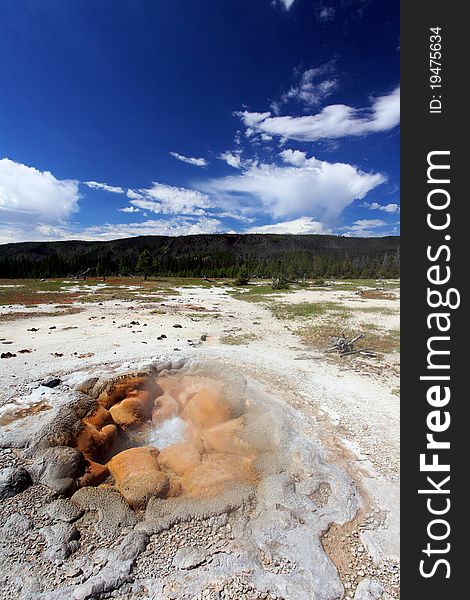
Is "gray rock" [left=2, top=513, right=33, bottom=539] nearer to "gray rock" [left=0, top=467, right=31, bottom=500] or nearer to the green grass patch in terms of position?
"gray rock" [left=0, top=467, right=31, bottom=500]

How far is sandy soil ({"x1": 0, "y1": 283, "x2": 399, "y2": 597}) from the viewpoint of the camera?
5.15 m

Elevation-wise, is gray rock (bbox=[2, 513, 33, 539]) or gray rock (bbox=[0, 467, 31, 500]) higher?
gray rock (bbox=[0, 467, 31, 500])

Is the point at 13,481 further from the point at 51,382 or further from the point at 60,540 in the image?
the point at 51,382

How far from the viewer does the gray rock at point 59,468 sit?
5562mm

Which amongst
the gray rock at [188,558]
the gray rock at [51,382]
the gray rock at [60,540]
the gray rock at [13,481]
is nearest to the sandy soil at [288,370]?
the gray rock at [51,382]

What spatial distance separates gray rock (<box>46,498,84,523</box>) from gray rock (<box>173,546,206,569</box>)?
195 centimetres

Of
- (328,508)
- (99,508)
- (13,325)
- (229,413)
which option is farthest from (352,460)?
(13,325)

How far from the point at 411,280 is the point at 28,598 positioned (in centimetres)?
647

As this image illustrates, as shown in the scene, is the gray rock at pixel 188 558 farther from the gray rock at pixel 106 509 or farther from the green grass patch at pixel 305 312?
the green grass patch at pixel 305 312

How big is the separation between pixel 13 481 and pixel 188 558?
363cm

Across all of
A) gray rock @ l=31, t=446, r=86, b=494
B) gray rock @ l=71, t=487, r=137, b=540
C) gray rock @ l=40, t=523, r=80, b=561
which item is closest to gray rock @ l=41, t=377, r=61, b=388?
gray rock @ l=31, t=446, r=86, b=494

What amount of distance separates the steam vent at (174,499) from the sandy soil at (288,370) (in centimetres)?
46

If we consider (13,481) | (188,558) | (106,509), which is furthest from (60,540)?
(188,558)

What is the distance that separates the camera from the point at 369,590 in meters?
4.01
